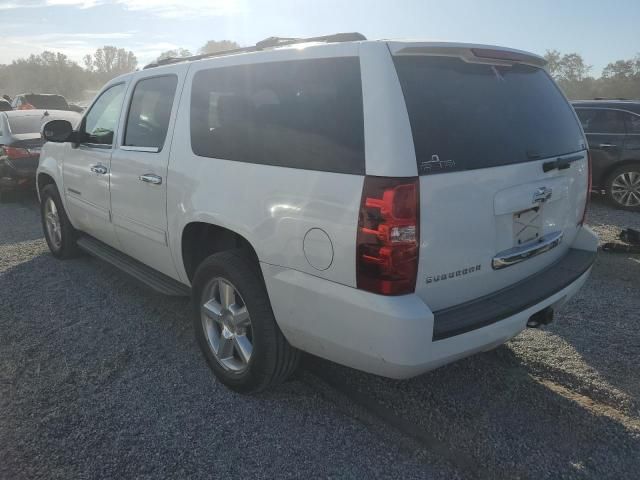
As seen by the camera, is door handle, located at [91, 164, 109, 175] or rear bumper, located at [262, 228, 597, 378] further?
door handle, located at [91, 164, 109, 175]

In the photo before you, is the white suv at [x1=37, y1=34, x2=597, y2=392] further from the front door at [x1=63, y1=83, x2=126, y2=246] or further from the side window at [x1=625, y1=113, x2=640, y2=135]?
the side window at [x1=625, y1=113, x2=640, y2=135]

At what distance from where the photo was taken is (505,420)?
2707 mm

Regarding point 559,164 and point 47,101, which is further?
point 47,101

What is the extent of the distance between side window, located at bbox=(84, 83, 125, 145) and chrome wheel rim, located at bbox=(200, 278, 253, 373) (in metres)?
1.75

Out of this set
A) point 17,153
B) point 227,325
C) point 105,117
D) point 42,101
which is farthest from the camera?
point 42,101

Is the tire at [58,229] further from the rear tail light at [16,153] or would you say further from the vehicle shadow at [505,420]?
the rear tail light at [16,153]

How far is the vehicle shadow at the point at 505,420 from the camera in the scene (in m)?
2.38

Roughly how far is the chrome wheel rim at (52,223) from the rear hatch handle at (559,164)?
479 cm

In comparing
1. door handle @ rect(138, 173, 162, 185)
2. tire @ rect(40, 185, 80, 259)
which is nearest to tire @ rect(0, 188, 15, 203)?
tire @ rect(40, 185, 80, 259)

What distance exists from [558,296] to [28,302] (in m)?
4.16

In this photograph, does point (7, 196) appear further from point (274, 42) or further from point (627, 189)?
point (627, 189)

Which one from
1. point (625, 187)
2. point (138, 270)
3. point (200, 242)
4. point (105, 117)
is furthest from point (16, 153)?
point (625, 187)

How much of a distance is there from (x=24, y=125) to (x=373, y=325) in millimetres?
9329

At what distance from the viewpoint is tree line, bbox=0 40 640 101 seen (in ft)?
158
